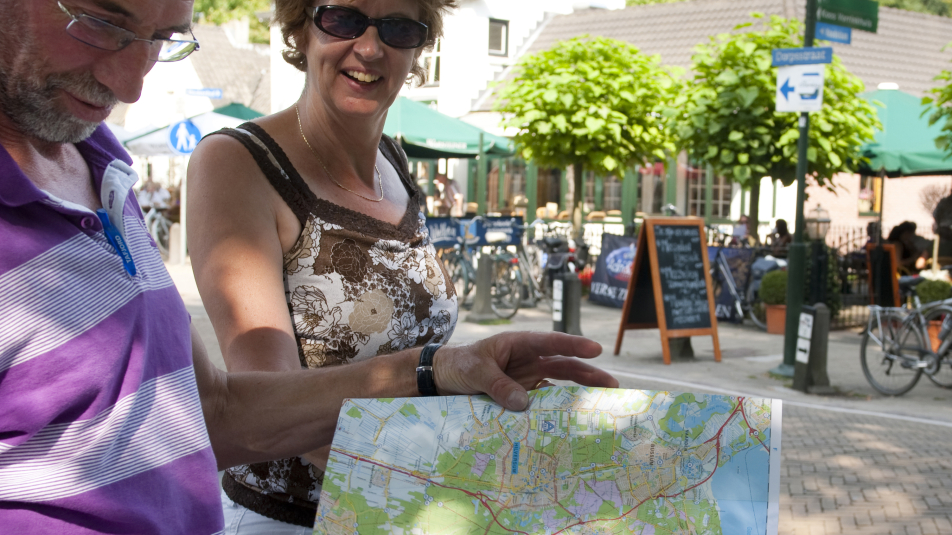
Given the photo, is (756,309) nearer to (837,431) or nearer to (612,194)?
(837,431)

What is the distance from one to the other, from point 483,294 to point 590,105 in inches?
194

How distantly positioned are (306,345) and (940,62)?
1180 inches

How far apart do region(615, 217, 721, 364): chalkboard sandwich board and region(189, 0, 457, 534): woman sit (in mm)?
7979

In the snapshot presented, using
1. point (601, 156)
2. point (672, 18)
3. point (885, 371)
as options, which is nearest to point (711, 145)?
point (601, 156)

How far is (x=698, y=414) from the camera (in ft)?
4.28

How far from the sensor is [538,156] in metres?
16.7

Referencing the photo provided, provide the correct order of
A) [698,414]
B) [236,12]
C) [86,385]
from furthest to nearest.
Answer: [236,12] < [698,414] < [86,385]

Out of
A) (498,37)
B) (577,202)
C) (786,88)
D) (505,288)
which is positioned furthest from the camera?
(498,37)

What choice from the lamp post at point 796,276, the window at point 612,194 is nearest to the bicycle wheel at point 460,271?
the lamp post at point 796,276

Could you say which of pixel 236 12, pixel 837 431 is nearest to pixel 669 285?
pixel 837 431

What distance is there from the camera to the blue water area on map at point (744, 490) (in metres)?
1.19

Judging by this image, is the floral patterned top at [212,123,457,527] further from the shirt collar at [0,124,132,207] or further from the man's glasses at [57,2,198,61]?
the man's glasses at [57,2,198,61]

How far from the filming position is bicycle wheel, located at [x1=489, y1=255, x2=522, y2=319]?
1274 cm

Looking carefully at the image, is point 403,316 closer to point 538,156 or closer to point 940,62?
point 538,156
